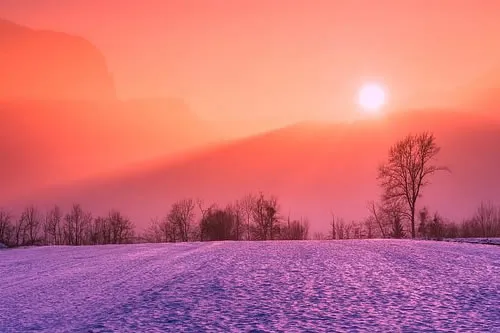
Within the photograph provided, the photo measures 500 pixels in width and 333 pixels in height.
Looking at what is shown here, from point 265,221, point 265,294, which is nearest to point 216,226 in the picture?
point 265,221

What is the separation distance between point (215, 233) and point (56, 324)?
258 feet

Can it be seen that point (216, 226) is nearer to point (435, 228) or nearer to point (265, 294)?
point (435, 228)

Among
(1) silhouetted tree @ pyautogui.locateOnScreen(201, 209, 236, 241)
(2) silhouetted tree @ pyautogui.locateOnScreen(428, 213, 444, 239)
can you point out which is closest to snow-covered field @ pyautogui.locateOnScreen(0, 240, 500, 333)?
(2) silhouetted tree @ pyautogui.locateOnScreen(428, 213, 444, 239)

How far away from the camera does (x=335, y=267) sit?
23578mm

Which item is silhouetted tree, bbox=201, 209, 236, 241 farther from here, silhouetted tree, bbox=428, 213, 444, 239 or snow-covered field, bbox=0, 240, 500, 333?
snow-covered field, bbox=0, 240, 500, 333

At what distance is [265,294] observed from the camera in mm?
17719

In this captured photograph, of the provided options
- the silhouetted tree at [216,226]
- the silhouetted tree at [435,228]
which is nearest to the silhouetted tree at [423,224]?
the silhouetted tree at [435,228]

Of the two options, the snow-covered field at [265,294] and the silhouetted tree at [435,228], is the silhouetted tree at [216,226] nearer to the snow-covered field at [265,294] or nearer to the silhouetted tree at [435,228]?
the silhouetted tree at [435,228]

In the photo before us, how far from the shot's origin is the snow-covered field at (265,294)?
1403cm

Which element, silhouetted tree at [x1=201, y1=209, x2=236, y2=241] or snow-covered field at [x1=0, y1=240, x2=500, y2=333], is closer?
snow-covered field at [x1=0, y1=240, x2=500, y2=333]

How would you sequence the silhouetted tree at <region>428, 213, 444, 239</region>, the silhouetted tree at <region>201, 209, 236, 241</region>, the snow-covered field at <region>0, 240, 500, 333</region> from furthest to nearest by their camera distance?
the silhouetted tree at <region>201, 209, 236, 241</region> → the silhouetted tree at <region>428, 213, 444, 239</region> → the snow-covered field at <region>0, 240, 500, 333</region>

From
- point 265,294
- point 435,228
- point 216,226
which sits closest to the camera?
point 265,294

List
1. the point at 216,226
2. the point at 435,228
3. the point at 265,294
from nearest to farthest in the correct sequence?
the point at 265,294 → the point at 435,228 → the point at 216,226

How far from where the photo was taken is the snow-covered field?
1403 cm
